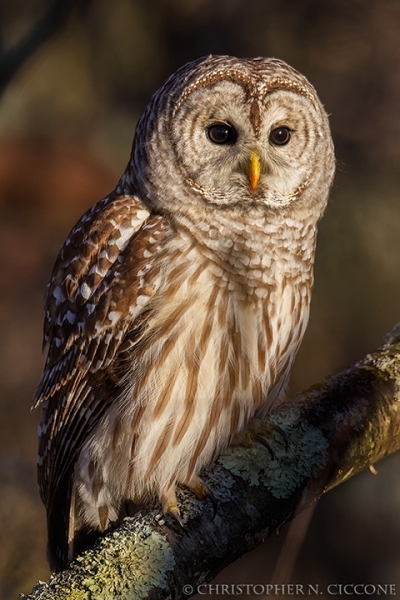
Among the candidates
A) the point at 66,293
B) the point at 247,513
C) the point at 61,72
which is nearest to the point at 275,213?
the point at 66,293

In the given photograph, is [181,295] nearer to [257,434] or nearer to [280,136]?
[257,434]

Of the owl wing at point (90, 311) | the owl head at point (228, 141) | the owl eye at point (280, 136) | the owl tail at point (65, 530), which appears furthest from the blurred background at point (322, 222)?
the owl eye at point (280, 136)

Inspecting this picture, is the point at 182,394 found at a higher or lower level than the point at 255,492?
higher

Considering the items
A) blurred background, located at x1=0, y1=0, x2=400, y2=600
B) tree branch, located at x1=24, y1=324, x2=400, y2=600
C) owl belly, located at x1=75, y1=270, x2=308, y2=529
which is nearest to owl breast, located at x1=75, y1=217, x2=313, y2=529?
owl belly, located at x1=75, y1=270, x2=308, y2=529

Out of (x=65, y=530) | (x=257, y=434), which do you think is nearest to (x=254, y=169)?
(x=257, y=434)

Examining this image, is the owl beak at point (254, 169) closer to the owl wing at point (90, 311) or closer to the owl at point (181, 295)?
the owl at point (181, 295)

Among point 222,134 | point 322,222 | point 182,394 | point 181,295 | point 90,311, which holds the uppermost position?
point 222,134

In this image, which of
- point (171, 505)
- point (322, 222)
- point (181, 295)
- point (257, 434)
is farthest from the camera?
point (322, 222)
